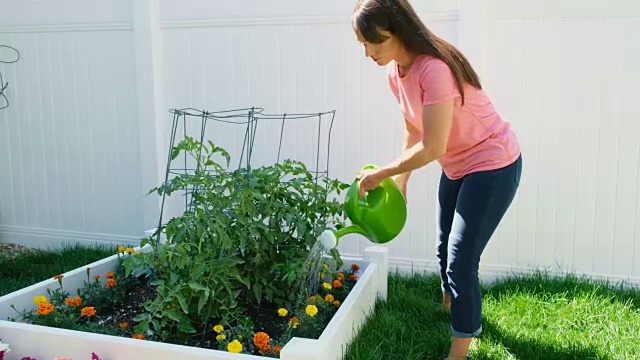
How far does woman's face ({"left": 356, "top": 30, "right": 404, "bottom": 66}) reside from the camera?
80.2 inches

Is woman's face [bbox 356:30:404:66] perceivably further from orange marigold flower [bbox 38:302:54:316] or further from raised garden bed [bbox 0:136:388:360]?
orange marigold flower [bbox 38:302:54:316]

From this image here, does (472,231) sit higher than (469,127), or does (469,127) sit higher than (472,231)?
(469,127)

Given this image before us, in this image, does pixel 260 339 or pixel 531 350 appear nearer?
pixel 260 339

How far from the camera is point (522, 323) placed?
266 cm

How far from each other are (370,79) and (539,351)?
1686 mm

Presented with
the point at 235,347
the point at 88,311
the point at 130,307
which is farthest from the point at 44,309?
the point at 235,347

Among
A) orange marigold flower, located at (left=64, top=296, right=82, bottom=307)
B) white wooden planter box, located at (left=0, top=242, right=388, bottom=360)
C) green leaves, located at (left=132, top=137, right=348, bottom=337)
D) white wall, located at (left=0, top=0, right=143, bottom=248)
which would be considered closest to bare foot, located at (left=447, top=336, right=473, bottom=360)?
white wooden planter box, located at (left=0, top=242, right=388, bottom=360)

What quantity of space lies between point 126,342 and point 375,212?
0.96m

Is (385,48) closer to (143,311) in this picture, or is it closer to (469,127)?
(469,127)

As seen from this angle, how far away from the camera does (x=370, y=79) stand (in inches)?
137

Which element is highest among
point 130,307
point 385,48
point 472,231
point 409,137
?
point 385,48

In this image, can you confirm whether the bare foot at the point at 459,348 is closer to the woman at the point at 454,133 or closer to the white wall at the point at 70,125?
the woman at the point at 454,133

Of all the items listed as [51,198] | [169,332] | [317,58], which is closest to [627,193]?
[317,58]

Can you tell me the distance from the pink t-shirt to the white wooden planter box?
2.24 feet
